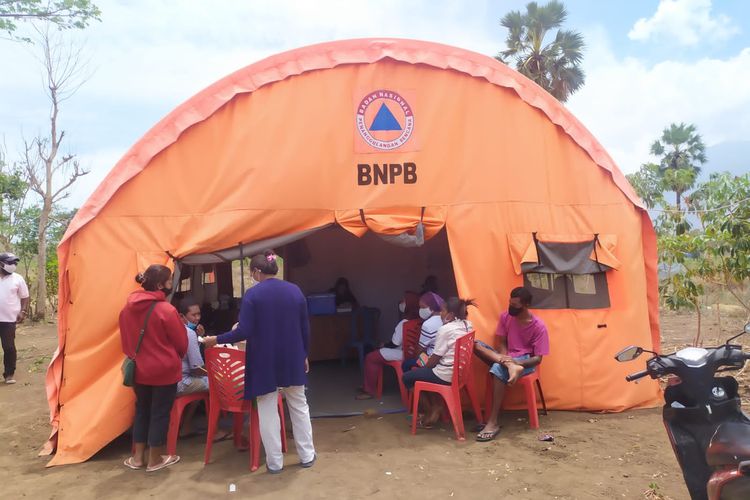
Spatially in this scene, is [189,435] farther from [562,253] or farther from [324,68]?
[562,253]

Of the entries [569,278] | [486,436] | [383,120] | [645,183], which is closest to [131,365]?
[486,436]

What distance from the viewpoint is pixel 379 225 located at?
590cm

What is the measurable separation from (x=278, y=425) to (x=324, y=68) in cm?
365

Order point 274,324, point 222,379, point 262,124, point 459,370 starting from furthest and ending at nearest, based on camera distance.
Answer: point 262,124, point 459,370, point 222,379, point 274,324

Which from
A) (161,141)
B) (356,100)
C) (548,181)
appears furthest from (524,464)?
(161,141)

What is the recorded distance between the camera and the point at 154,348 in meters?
4.49

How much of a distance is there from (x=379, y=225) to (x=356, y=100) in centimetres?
138

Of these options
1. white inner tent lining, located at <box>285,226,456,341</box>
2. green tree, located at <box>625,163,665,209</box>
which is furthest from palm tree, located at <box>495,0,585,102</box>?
white inner tent lining, located at <box>285,226,456,341</box>

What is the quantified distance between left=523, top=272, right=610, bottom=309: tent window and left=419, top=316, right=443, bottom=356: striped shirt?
1109 millimetres

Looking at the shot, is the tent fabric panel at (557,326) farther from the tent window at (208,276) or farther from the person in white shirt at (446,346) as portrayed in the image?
the tent window at (208,276)

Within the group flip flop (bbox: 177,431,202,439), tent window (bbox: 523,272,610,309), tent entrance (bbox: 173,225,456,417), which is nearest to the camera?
flip flop (bbox: 177,431,202,439)

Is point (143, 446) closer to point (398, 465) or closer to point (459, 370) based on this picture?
point (398, 465)

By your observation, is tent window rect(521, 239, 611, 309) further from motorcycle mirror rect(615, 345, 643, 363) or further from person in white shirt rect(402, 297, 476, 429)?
motorcycle mirror rect(615, 345, 643, 363)

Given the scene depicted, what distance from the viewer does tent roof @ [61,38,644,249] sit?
5.59m
